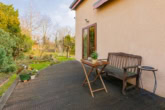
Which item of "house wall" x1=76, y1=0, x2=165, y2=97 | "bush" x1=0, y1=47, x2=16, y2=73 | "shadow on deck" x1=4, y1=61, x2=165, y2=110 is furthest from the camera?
"bush" x1=0, y1=47, x2=16, y2=73

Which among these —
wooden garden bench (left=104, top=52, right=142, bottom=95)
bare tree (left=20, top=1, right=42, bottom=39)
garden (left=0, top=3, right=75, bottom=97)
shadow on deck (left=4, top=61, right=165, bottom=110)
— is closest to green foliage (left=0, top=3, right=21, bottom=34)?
garden (left=0, top=3, right=75, bottom=97)

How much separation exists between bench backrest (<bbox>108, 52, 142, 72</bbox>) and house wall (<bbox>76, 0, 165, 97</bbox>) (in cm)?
14

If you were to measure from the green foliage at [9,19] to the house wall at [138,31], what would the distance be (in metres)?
5.19

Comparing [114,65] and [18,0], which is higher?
[18,0]

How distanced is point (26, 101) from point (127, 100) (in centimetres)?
230

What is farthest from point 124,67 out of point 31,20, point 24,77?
point 31,20

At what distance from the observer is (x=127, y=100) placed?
1950 millimetres

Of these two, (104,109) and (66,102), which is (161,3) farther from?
(66,102)

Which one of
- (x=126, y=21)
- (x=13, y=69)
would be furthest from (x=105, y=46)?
(x=13, y=69)

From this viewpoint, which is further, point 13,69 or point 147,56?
point 13,69

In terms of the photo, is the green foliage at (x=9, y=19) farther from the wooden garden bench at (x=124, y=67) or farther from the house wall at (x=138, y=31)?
the wooden garden bench at (x=124, y=67)

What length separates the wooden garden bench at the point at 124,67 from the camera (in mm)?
2174

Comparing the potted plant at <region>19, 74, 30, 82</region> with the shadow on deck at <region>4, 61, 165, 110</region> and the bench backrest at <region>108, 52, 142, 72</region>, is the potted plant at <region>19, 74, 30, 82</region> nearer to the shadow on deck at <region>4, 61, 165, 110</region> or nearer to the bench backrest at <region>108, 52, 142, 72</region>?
the shadow on deck at <region>4, 61, 165, 110</region>

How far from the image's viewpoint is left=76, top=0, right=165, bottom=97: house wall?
205cm
